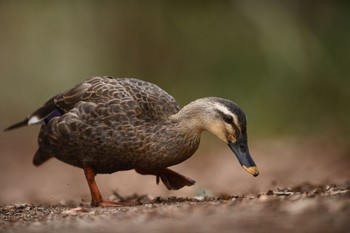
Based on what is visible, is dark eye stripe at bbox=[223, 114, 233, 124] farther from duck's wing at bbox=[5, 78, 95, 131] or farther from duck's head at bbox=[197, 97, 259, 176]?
duck's wing at bbox=[5, 78, 95, 131]

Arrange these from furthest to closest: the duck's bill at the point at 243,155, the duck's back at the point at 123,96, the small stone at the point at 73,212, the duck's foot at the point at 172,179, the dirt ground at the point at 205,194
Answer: the duck's foot at the point at 172,179
the duck's back at the point at 123,96
the duck's bill at the point at 243,155
the small stone at the point at 73,212
the dirt ground at the point at 205,194

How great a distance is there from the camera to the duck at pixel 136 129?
23.0 ft

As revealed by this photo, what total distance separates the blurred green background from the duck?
23.3 feet

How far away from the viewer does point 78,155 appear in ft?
24.3

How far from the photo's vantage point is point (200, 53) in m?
17.1

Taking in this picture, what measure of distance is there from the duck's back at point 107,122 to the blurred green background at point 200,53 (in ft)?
23.2

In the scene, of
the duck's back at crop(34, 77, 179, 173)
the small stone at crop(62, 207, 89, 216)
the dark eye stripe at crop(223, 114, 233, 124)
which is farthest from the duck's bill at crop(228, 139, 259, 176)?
the small stone at crop(62, 207, 89, 216)

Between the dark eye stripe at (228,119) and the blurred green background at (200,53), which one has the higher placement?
the blurred green background at (200,53)

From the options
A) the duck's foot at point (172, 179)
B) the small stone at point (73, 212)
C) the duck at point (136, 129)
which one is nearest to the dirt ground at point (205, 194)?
the small stone at point (73, 212)

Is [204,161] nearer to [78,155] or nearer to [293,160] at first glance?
[293,160]

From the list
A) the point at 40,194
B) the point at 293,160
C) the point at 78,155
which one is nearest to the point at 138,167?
the point at 78,155

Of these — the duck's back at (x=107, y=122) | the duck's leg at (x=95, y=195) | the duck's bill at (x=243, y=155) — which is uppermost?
the duck's bill at (x=243, y=155)

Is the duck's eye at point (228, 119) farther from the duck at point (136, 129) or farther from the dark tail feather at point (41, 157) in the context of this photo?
the dark tail feather at point (41, 157)

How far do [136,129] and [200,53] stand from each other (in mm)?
10096
